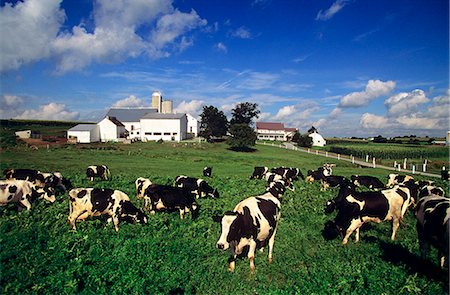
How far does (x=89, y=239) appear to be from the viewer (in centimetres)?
968

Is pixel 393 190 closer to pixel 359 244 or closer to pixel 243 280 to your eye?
pixel 359 244

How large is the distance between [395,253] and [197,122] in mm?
85013

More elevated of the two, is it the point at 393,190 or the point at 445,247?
the point at 393,190

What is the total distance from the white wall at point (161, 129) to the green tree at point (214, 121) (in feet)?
27.5

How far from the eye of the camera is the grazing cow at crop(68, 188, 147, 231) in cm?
1114

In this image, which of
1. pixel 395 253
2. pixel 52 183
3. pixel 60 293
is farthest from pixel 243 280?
pixel 52 183

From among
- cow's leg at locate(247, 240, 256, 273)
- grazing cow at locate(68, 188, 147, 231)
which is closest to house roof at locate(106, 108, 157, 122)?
grazing cow at locate(68, 188, 147, 231)

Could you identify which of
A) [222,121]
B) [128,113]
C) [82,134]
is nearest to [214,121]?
[222,121]

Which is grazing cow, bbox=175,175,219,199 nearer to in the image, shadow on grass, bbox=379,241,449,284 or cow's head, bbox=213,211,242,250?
cow's head, bbox=213,211,242,250

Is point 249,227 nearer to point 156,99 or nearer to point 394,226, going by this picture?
point 394,226

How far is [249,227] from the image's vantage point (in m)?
8.63

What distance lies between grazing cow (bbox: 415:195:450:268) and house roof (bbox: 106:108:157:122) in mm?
76241

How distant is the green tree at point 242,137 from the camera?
60.6 meters

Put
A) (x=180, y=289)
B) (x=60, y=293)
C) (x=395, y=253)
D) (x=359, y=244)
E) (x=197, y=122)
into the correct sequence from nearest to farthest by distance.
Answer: (x=60, y=293)
(x=180, y=289)
(x=395, y=253)
(x=359, y=244)
(x=197, y=122)
